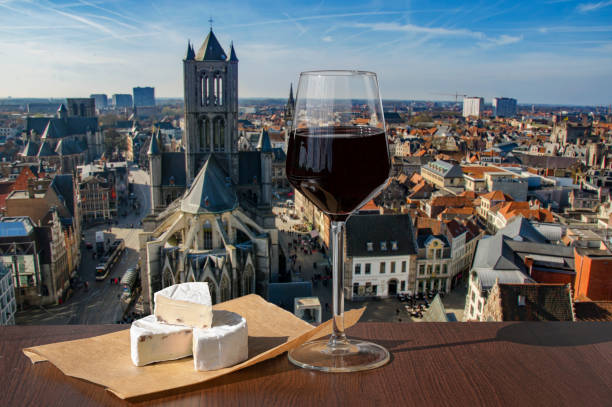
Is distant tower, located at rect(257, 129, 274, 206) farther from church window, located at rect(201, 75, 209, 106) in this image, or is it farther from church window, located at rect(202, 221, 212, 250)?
church window, located at rect(202, 221, 212, 250)

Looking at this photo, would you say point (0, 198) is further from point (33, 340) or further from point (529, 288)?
point (33, 340)

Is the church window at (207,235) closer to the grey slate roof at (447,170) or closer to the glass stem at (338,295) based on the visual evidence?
the glass stem at (338,295)

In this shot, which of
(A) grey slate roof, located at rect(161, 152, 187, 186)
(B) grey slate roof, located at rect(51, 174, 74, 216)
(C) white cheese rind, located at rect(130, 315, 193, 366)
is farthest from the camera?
(B) grey slate roof, located at rect(51, 174, 74, 216)

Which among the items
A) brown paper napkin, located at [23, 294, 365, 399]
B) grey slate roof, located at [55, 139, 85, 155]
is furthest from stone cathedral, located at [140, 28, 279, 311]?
grey slate roof, located at [55, 139, 85, 155]

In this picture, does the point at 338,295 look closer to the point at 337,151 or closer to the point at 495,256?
the point at 337,151

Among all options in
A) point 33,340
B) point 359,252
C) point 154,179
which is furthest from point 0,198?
point 33,340

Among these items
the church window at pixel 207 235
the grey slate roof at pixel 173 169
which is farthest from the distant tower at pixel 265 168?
the church window at pixel 207 235
